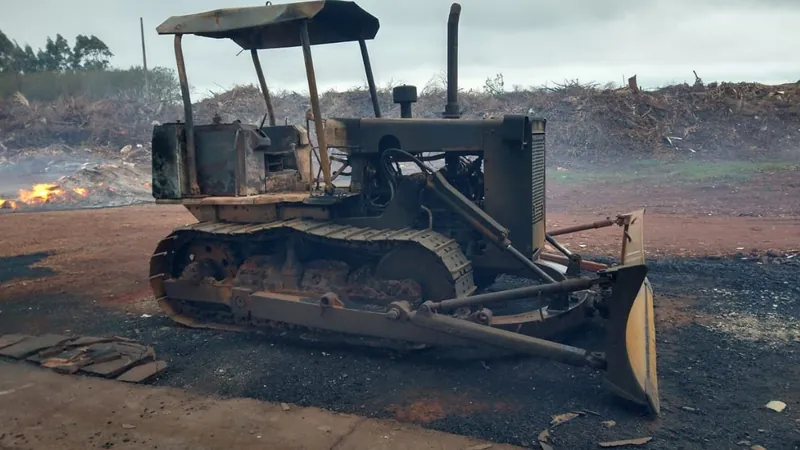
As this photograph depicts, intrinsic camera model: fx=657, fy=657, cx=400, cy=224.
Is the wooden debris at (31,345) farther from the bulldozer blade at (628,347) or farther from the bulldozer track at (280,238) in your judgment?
the bulldozer blade at (628,347)

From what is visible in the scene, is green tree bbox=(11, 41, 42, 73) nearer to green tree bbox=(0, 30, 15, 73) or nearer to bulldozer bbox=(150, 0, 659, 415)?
green tree bbox=(0, 30, 15, 73)

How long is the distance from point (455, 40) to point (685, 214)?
26.2 ft

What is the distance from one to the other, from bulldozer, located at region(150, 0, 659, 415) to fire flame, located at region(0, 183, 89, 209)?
14205mm

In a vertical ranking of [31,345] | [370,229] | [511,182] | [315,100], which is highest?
[315,100]

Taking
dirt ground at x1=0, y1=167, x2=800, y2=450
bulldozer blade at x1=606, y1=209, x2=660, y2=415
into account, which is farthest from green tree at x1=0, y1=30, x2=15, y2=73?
bulldozer blade at x1=606, y1=209, x2=660, y2=415

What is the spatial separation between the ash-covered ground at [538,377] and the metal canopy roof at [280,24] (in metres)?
2.93

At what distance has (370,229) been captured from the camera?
6.17 meters

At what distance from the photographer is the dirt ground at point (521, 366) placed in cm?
432

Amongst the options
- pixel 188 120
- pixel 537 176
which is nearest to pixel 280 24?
pixel 188 120

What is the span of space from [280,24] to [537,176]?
9.06 ft

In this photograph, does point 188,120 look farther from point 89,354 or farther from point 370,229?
point 89,354

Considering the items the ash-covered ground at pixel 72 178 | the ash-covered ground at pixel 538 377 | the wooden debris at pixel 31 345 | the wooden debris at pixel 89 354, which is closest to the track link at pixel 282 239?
the ash-covered ground at pixel 538 377

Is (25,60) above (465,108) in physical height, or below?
above

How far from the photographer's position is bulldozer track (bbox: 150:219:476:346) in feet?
18.5
